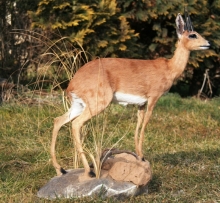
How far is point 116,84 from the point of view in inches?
215

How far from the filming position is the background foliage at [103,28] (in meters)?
10.2

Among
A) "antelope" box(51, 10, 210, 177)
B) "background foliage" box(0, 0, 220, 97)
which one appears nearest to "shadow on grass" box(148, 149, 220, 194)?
"antelope" box(51, 10, 210, 177)

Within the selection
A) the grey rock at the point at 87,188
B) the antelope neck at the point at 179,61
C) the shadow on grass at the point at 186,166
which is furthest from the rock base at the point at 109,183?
the antelope neck at the point at 179,61

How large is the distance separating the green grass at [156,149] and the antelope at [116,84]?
47cm

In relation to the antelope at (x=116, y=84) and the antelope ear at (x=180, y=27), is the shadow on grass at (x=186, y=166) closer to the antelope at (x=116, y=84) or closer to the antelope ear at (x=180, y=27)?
the antelope at (x=116, y=84)

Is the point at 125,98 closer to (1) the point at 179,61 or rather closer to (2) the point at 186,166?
(1) the point at 179,61

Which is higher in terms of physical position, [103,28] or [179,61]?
[179,61]

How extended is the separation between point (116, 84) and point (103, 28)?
5.21m

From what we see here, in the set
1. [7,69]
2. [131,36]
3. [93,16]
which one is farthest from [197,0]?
[7,69]

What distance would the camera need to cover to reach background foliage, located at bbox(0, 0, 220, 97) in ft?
33.4

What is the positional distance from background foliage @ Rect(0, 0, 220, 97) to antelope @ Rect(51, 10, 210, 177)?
4228mm

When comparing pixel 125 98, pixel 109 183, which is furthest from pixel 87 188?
pixel 125 98

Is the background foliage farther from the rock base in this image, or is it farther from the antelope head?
A: the rock base

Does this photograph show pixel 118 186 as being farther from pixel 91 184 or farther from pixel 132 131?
pixel 132 131
